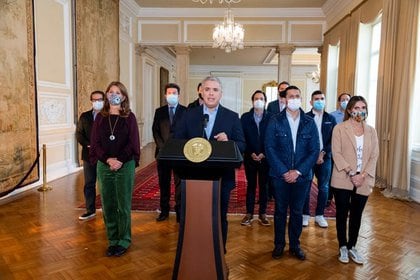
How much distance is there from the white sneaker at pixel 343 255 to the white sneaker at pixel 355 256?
4 cm

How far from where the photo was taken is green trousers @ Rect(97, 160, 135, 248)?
290 cm

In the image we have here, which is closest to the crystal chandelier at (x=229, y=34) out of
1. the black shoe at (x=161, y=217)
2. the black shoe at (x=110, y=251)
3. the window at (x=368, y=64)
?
the window at (x=368, y=64)

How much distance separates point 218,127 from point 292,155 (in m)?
0.79

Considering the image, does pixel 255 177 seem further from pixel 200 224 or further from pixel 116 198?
pixel 200 224

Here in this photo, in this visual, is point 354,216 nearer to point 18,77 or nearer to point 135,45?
point 18,77

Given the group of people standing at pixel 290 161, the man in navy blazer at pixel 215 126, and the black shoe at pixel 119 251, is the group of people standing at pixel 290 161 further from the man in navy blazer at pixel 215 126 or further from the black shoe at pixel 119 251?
the man in navy blazer at pixel 215 126

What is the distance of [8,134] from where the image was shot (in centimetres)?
453

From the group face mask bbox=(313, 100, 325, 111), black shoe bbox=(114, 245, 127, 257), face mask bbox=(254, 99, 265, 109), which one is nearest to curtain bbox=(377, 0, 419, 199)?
face mask bbox=(313, 100, 325, 111)

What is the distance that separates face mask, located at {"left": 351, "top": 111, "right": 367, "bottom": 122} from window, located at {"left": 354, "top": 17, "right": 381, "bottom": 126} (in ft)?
13.7

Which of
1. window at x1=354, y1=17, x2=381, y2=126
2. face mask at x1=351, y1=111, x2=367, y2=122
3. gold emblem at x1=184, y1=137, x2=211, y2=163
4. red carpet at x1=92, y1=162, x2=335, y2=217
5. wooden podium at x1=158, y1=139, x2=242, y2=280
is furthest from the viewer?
window at x1=354, y1=17, x2=381, y2=126

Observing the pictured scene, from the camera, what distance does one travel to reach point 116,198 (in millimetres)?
2959

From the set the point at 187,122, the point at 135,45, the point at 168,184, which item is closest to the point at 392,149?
the point at 168,184

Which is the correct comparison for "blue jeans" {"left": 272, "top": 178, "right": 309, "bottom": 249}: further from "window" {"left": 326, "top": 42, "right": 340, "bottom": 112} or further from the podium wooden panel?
"window" {"left": 326, "top": 42, "right": 340, "bottom": 112}

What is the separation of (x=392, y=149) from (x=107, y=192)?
13.7 ft
